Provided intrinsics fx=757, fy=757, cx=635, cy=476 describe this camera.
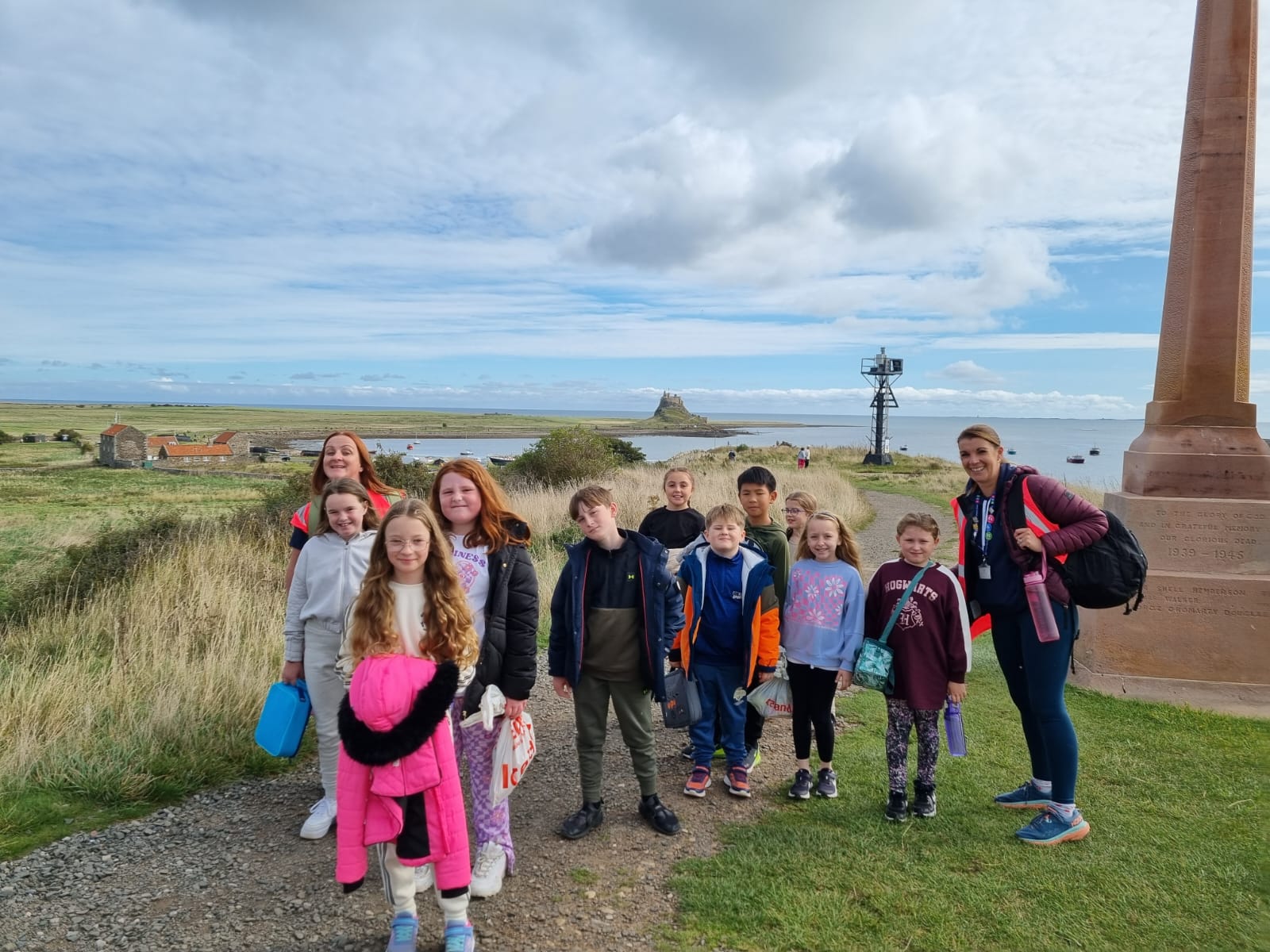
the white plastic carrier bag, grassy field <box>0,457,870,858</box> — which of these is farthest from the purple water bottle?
grassy field <box>0,457,870,858</box>

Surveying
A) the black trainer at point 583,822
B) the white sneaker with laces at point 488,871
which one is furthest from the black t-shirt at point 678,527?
the white sneaker with laces at point 488,871

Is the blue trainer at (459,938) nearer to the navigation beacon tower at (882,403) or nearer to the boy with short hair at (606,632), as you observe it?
the boy with short hair at (606,632)

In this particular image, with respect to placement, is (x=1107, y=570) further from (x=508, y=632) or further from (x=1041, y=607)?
(x=508, y=632)

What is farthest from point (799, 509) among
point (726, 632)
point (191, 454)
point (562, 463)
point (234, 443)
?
point (234, 443)

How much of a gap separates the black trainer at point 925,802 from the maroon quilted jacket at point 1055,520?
1.12 metres

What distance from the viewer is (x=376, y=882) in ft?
10.3

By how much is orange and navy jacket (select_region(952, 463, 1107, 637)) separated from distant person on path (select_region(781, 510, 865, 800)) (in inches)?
29.3

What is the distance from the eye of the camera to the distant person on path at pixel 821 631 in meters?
3.79

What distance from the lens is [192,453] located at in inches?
1870

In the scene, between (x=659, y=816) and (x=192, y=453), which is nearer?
(x=659, y=816)

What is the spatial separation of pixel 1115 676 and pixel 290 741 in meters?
5.50

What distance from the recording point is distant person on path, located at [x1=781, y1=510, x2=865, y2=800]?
379 cm

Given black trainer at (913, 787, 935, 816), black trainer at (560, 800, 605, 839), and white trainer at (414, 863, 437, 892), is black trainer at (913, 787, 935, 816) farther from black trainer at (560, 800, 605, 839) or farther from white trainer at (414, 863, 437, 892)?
white trainer at (414, 863, 437, 892)

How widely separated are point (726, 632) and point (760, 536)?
654 millimetres
